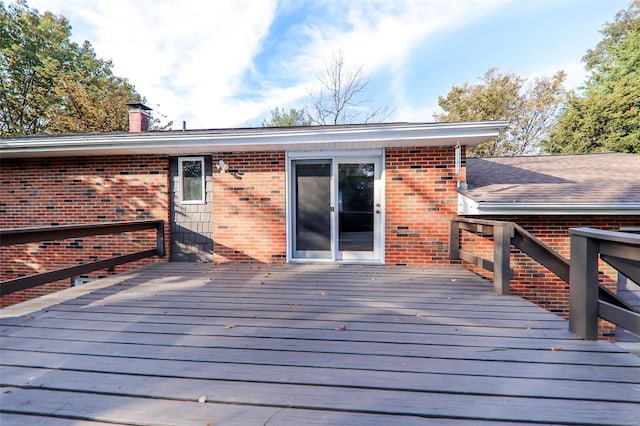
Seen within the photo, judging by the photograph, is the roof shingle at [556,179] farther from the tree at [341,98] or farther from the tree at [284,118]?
the tree at [284,118]

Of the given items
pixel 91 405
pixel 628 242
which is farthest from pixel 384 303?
pixel 91 405

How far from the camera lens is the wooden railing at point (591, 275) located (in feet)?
6.27

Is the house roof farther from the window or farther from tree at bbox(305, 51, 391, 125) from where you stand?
tree at bbox(305, 51, 391, 125)

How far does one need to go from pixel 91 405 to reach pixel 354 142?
4.05 meters

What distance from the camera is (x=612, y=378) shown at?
1610 mm

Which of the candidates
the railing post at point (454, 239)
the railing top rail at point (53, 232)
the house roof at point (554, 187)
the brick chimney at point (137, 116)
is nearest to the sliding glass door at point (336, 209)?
the railing post at point (454, 239)

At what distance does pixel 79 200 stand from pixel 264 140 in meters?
3.93

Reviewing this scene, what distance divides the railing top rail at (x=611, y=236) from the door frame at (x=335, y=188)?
294 centimetres

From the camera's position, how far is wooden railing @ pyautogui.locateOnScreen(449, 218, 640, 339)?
5.96ft

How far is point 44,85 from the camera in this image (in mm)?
13445

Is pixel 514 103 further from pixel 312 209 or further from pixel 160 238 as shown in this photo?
pixel 160 238

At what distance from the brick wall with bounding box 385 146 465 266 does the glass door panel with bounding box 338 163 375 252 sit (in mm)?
319

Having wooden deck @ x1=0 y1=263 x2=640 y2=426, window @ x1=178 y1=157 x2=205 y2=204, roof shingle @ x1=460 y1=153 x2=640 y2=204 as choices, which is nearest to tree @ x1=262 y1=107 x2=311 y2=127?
roof shingle @ x1=460 y1=153 x2=640 y2=204

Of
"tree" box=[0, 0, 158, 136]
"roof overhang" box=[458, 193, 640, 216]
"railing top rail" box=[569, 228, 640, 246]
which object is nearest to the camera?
"railing top rail" box=[569, 228, 640, 246]
